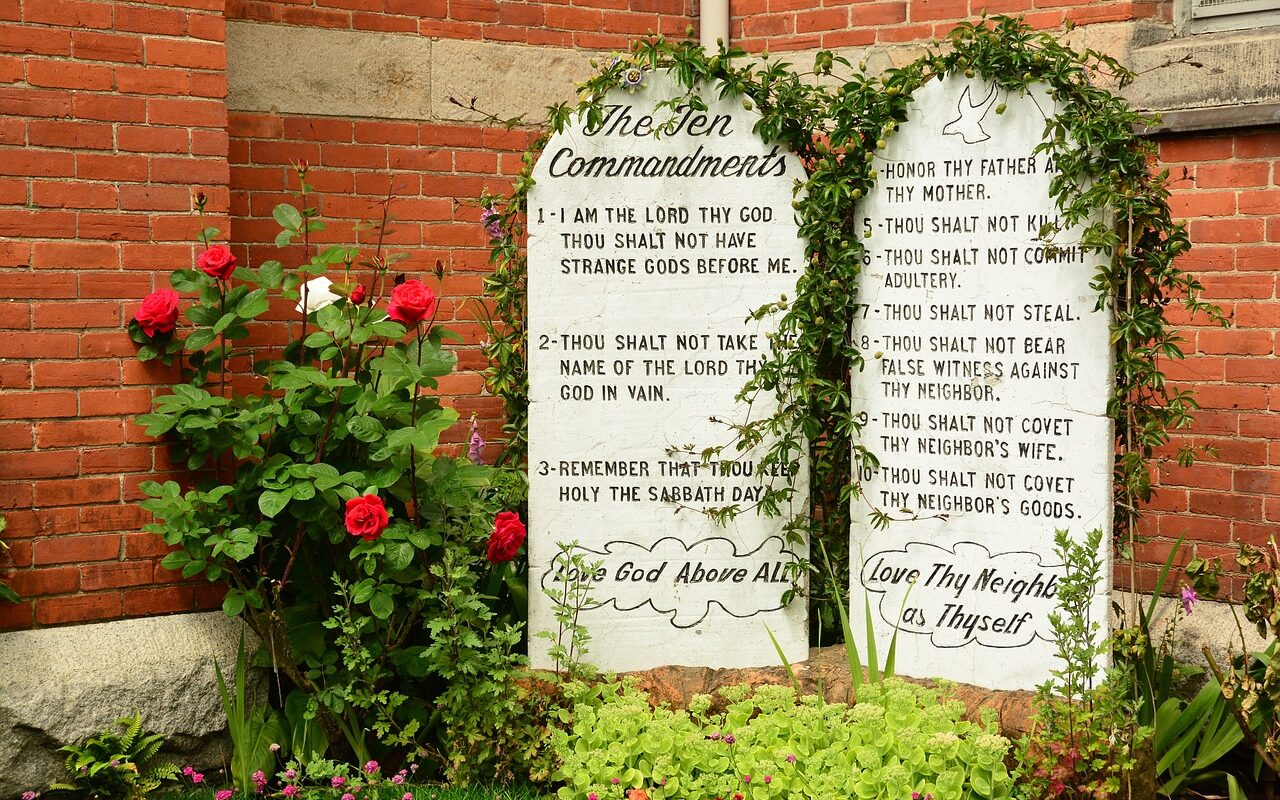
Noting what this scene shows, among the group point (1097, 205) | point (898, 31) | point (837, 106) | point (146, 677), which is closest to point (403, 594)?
point (146, 677)

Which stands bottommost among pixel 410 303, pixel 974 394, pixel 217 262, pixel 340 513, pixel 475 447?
pixel 340 513

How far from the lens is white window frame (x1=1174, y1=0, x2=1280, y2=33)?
4.30m

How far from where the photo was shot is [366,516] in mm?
3459

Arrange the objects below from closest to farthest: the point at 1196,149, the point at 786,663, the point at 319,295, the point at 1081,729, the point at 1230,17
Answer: the point at 1081,729 → the point at 786,663 → the point at 319,295 → the point at 1196,149 → the point at 1230,17

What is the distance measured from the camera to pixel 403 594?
383cm

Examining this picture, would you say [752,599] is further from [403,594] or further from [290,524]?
[290,524]

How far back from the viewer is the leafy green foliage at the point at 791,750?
3123 millimetres

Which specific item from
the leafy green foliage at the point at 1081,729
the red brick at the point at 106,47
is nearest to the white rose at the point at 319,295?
the red brick at the point at 106,47

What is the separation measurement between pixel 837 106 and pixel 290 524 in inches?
88.4

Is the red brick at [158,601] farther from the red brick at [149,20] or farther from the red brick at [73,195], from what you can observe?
the red brick at [149,20]

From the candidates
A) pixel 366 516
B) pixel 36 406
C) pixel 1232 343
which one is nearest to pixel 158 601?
pixel 36 406

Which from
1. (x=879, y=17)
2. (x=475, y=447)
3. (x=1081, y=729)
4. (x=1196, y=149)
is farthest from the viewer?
(x=879, y=17)

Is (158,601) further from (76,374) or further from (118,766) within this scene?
(76,374)

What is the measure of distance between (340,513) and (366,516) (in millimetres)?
277
